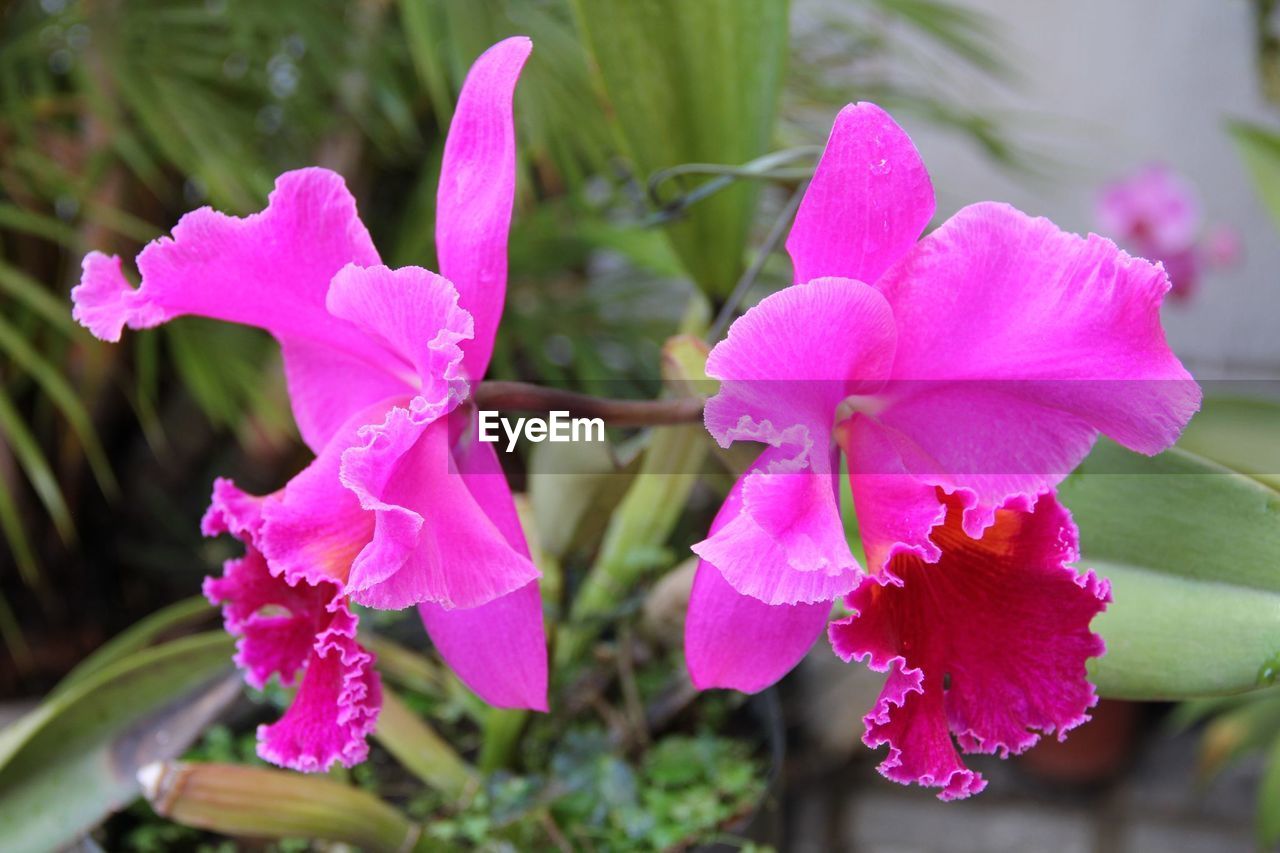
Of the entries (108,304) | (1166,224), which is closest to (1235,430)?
(108,304)

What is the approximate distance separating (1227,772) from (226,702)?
1.18 m

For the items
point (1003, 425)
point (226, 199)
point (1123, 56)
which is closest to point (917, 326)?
point (1003, 425)

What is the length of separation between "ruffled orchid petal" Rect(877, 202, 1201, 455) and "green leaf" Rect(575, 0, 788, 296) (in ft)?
0.79

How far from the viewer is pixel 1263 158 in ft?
2.55

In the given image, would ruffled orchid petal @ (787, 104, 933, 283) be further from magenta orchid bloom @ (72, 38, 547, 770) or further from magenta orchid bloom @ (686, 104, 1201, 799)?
magenta orchid bloom @ (72, 38, 547, 770)

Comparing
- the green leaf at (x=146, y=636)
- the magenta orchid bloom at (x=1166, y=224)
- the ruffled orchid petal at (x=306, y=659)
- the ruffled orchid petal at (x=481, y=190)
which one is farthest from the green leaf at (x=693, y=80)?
the magenta orchid bloom at (x=1166, y=224)

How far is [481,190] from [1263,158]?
70 centimetres

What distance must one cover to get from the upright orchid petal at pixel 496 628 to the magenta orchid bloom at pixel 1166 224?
50.8 inches

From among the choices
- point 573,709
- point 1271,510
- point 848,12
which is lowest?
point 573,709

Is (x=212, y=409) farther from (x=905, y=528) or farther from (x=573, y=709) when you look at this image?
(x=905, y=528)

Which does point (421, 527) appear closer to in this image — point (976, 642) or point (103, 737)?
point (976, 642)

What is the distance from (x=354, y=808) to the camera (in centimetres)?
50

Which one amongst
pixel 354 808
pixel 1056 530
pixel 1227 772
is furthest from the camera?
pixel 1227 772

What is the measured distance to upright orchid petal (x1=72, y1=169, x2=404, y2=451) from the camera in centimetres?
34
